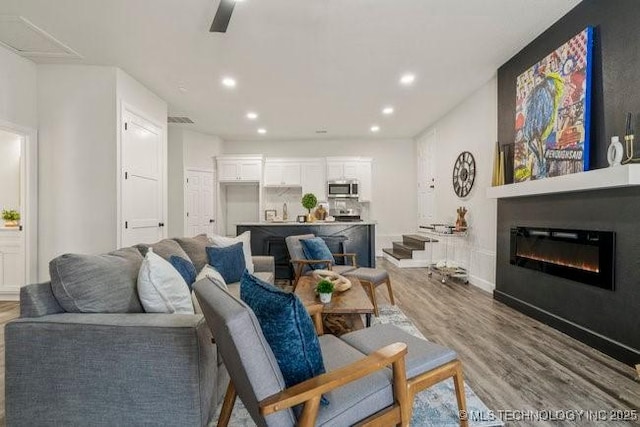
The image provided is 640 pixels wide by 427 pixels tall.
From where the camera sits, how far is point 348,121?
253 inches

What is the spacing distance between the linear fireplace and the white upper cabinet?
15.0ft

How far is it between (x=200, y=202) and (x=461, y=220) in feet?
18.0

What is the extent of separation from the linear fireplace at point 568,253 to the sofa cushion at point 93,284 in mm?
3404

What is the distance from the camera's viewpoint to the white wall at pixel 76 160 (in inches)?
156

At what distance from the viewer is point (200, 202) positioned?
7238 millimetres

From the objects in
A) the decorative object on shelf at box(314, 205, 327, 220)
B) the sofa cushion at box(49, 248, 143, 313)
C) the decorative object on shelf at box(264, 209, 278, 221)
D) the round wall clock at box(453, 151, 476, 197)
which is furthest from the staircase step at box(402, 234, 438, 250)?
the sofa cushion at box(49, 248, 143, 313)

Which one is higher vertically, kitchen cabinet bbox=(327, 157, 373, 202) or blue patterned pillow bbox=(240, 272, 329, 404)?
kitchen cabinet bbox=(327, 157, 373, 202)

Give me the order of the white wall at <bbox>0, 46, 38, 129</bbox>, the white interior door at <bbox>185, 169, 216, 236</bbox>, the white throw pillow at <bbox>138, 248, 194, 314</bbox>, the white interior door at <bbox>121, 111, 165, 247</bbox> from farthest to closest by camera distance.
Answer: the white interior door at <bbox>185, 169, 216, 236</bbox> < the white interior door at <bbox>121, 111, 165, 247</bbox> < the white wall at <bbox>0, 46, 38, 129</bbox> < the white throw pillow at <bbox>138, 248, 194, 314</bbox>

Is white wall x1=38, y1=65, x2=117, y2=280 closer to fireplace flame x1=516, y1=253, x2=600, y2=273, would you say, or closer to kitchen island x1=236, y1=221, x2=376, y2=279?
kitchen island x1=236, y1=221, x2=376, y2=279

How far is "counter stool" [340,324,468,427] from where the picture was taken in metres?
1.43

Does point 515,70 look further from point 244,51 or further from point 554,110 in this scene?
point 244,51

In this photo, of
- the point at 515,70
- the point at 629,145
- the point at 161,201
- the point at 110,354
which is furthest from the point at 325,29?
the point at 161,201

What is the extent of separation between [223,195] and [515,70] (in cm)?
643

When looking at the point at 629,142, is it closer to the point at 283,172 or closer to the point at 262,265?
the point at 262,265
